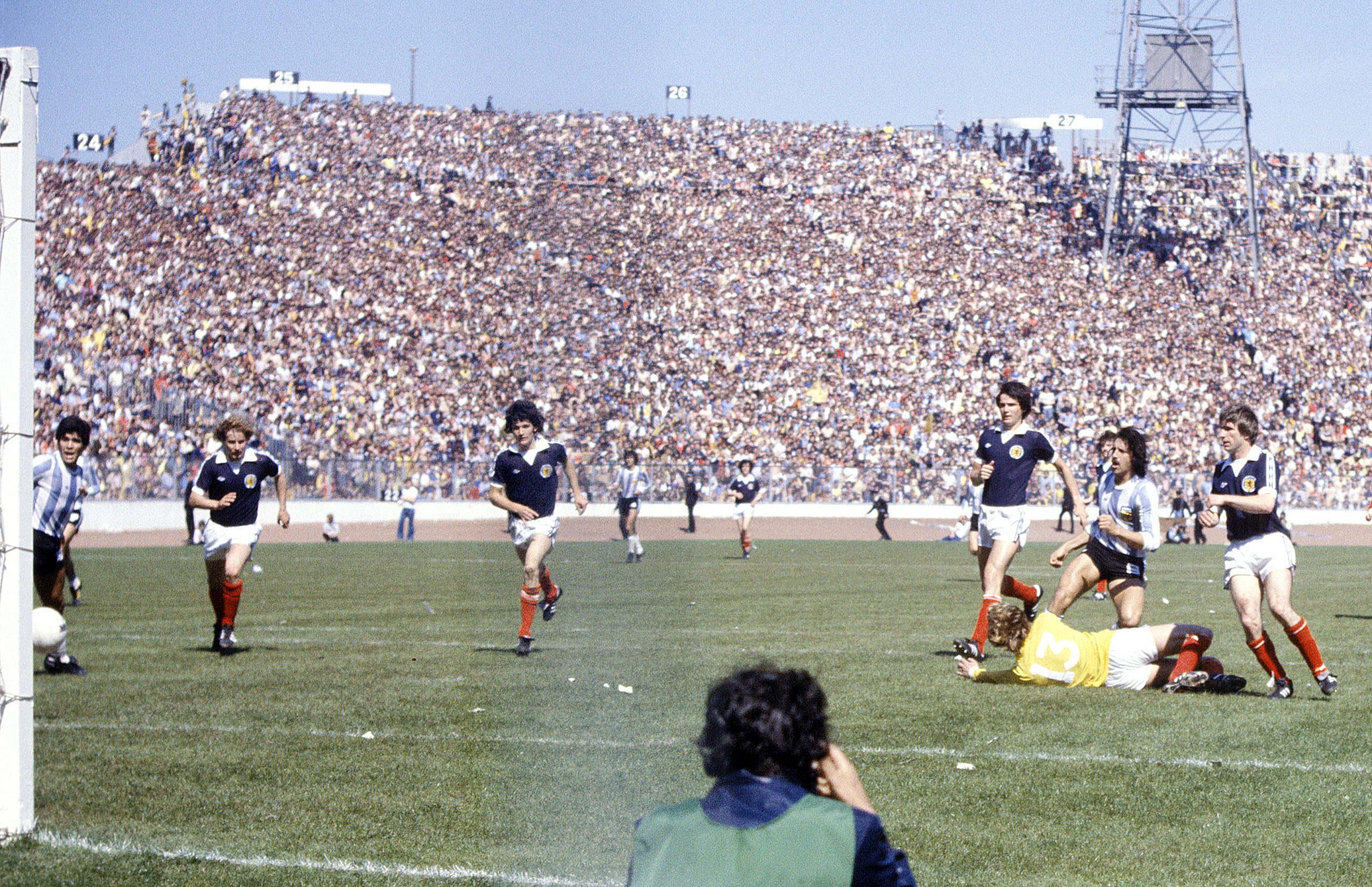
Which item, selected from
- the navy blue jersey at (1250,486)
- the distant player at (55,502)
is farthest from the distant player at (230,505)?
the navy blue jersey at (1250,486)

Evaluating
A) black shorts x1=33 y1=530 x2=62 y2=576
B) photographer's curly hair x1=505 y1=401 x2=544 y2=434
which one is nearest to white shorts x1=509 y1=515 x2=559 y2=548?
photographer's curly hair x1=505 y1=401 x2=544 y2=434

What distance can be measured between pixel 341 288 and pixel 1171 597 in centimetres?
1387

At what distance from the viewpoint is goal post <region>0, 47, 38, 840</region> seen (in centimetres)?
536

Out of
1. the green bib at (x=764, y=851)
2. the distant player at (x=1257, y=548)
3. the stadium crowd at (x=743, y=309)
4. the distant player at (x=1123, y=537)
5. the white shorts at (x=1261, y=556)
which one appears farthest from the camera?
the stadium crowd at (x=743, y=309)

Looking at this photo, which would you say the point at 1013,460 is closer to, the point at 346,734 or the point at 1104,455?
the point at 1104,455

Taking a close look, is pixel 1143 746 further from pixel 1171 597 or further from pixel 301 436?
pixel 301 436

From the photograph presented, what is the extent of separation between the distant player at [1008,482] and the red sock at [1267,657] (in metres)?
2.12

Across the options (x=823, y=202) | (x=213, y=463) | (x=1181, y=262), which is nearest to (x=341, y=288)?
(x=213, y=463)

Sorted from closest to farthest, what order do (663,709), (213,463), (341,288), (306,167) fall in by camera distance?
(663,709) < (213,463) < (341,288) < (306,167)

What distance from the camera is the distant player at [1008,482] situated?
11.0 m

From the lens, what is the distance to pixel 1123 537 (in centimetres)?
1001

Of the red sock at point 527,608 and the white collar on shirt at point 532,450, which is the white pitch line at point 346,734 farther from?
the white collar on shirt at point 532,450

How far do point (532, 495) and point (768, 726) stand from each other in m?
8.99

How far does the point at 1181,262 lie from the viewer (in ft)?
165
